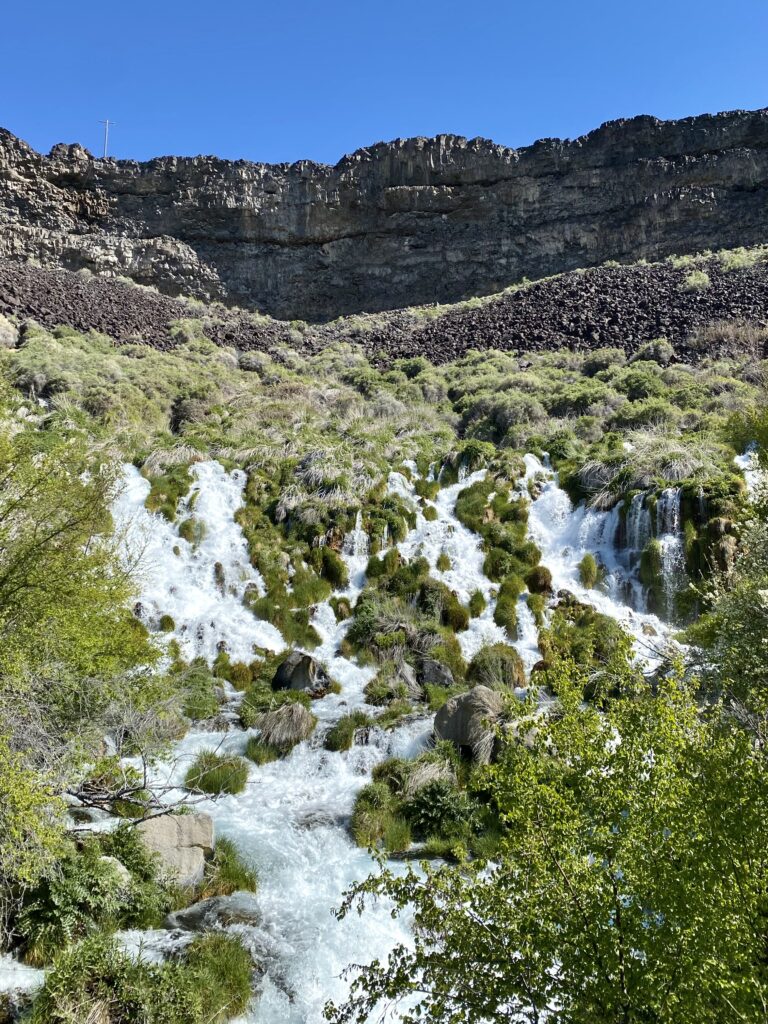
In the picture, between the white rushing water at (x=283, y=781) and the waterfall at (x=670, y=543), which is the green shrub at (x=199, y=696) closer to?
the white rushing water at (x=283, y=781)

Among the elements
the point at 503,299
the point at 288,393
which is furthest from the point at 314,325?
the point at 288,393

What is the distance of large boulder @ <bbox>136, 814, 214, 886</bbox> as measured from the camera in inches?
310

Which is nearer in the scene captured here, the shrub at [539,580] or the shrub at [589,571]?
the shrub at [539,580]

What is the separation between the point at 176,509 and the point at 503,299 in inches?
1203

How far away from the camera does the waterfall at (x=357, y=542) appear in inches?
705

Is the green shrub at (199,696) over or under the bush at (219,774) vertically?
over

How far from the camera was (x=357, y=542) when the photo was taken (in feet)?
59.2

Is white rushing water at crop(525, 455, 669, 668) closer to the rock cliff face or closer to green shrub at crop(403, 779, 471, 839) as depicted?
green shrub at crop(403, 779, 471, 839)

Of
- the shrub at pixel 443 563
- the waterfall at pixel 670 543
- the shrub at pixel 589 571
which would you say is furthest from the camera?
the shrub at pixel 443 563

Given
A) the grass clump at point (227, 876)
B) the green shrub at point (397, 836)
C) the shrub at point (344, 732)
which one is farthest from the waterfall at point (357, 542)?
the grass clump at point (227, 876)

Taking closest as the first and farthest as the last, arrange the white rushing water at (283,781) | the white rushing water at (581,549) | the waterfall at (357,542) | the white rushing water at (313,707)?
the white rushing water at (283,781) < the white rushing water at (313,707) < the white rushing water at (581,549) < the waterfall at (357,542)

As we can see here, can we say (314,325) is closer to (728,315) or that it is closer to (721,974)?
(728,315)

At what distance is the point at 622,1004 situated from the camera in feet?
11.7

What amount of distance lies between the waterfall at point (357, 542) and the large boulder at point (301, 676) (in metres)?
4.23
